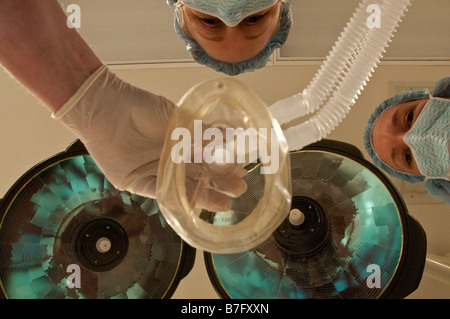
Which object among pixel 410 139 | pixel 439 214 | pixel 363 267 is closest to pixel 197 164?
pixel 363 267

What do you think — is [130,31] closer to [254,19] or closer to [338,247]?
[254,19]

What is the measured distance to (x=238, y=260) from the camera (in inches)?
44.8

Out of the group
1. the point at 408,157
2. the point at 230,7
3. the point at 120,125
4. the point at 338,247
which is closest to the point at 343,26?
the point at 408,157

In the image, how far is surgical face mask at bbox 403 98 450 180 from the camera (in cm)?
111

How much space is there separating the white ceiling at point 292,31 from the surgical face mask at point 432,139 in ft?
2.37

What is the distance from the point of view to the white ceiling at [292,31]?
67.7 inches

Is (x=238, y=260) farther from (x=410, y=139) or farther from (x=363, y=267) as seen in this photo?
(x=410, y=139)

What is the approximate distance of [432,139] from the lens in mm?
1116

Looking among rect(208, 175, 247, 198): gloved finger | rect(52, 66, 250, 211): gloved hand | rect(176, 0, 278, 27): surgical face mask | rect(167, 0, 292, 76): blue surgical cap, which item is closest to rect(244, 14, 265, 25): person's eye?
rect(176, 0, 278, 27): surgical face mask

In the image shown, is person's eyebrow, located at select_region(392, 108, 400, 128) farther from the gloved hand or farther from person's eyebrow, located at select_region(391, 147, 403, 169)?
the gloved hand

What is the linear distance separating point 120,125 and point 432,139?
89 cm

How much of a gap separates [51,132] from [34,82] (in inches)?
43.3

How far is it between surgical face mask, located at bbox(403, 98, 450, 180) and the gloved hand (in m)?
0.78

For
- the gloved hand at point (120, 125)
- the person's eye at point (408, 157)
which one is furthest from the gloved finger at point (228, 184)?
the person's eye at point (408, 157)
